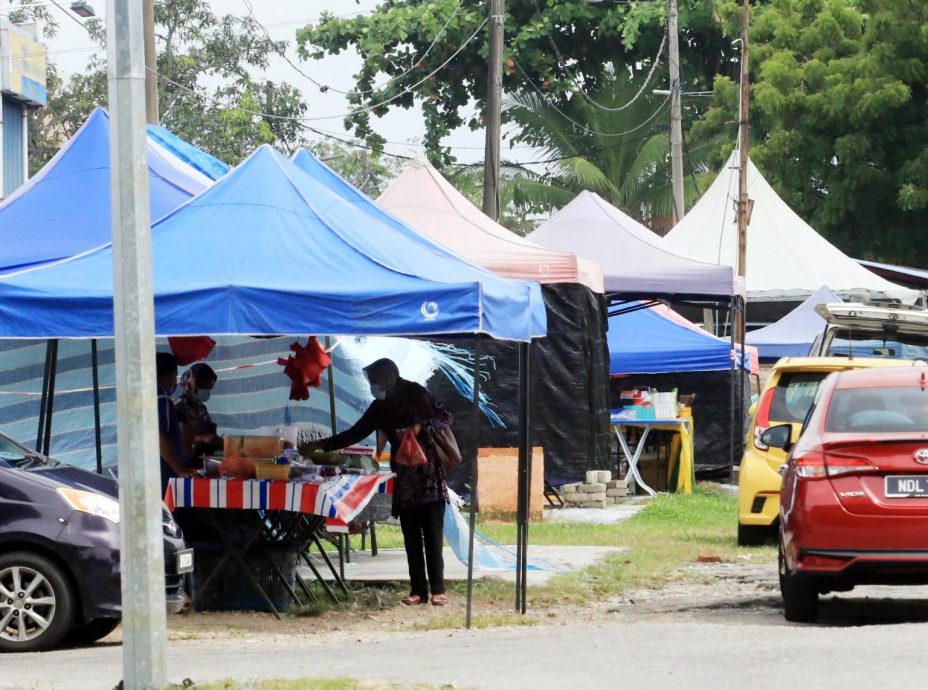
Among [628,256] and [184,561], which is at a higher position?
[628,256]

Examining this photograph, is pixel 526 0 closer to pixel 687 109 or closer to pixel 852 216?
pixel 687 109

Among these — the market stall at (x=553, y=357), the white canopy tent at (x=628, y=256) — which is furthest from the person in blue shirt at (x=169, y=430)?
the white canopy tent at (x=628, y=256)

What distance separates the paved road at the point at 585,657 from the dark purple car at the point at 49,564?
0.22 metres

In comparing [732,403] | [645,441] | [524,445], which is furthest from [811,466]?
[645,441]

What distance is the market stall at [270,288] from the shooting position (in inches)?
428

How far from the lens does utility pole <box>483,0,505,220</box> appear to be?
955 inches

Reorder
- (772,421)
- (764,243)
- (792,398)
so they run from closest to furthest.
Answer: (772,421) < (792,398) < (764,243)

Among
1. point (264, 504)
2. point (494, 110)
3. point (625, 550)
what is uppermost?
point (494, 110)

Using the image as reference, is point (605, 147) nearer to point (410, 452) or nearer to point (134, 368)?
point (410, 452)

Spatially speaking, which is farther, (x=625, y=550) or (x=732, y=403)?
(x=732, y=403)

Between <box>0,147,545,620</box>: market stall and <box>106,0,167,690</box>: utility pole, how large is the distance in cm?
281

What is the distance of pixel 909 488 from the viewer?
1018 centimetres

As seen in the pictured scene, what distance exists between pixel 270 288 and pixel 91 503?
174 centimetres

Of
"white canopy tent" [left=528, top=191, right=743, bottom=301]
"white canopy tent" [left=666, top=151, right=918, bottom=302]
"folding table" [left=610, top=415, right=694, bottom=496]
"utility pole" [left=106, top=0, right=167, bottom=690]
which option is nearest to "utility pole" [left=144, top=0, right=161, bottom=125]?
"white canopy tent" [left=528, top=191, right=743, bottom=301]
